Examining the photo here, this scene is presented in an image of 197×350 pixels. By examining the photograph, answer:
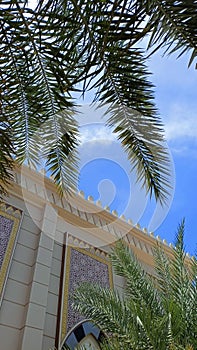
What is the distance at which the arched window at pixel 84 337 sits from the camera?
393 cm

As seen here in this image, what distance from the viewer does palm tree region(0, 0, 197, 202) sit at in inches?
51.6

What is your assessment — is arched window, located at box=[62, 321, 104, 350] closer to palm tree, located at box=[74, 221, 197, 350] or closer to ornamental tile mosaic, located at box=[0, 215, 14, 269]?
palm tree, located at box=[74, 221, 197, 350]

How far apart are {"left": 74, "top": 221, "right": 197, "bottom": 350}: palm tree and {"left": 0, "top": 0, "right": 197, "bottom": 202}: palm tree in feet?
3.36

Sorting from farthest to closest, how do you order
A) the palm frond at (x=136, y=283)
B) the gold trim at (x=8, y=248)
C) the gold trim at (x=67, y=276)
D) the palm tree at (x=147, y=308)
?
the gold trim at (x=67, y=276), the gold trim at (x=8, y=248), the palm frond at (x=136, y=283), the palm tree at (x=147, y=308)

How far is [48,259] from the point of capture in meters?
4.41

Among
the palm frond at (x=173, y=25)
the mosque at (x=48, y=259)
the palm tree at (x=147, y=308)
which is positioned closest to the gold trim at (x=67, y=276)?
the mosque at (x=48, y=259)

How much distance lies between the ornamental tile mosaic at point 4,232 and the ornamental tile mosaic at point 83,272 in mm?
904

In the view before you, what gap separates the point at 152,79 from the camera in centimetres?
197

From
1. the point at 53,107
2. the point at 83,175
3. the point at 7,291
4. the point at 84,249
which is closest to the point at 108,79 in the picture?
the point at 53,107

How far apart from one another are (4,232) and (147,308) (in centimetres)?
194

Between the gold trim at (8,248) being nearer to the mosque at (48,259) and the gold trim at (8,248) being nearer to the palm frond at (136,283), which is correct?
the mosque at (48,259)

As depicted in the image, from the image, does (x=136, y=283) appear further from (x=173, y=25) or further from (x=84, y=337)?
(x=173, y=25)

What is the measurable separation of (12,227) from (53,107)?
8.49 ft

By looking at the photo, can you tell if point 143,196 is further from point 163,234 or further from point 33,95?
point 163,234
